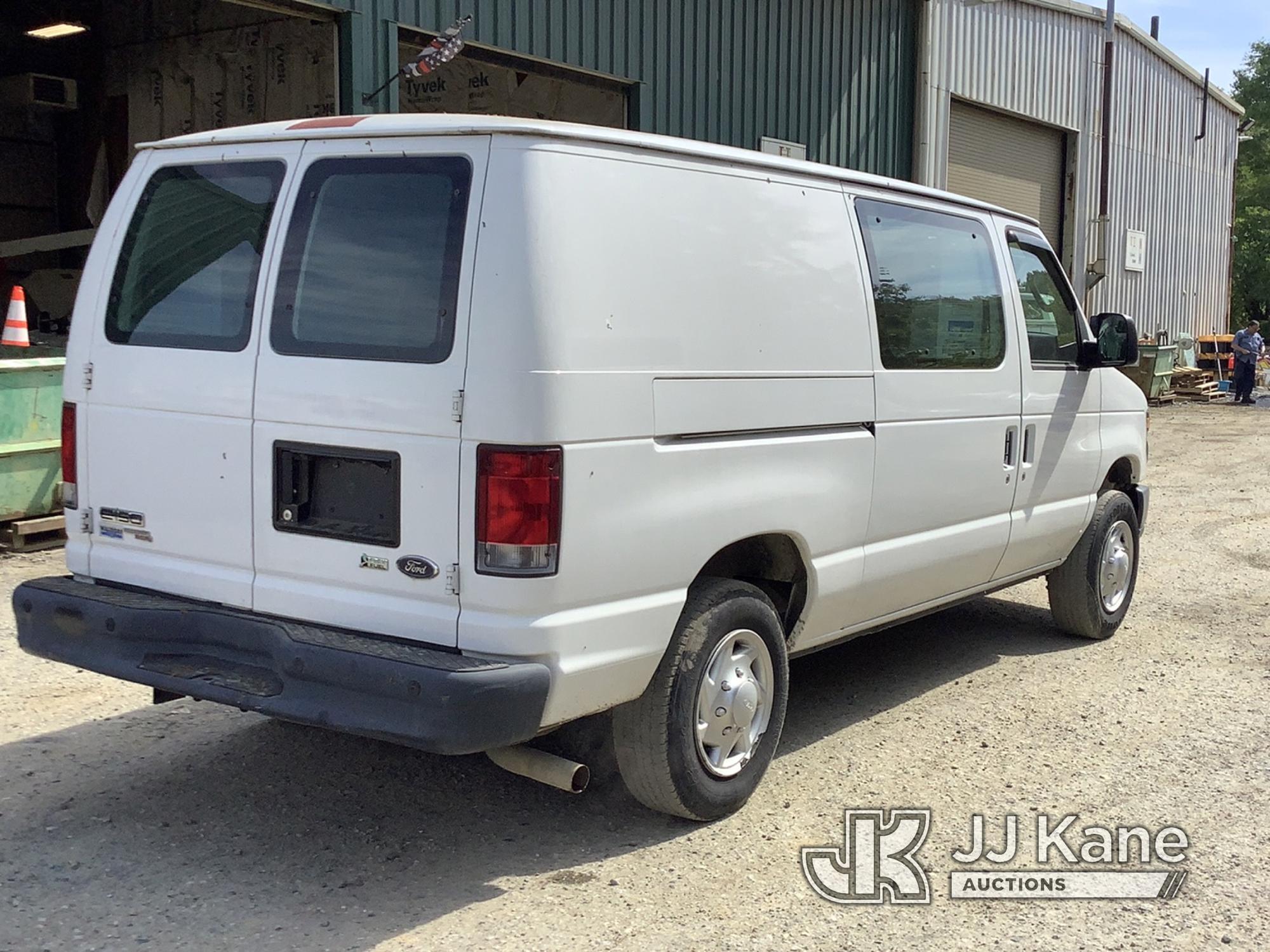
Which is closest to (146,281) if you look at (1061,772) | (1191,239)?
(1061,772)

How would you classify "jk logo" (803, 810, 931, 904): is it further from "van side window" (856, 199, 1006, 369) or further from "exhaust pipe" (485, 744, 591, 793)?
"van side window" (856, 199, 1006, 369)

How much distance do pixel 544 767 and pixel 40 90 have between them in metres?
14.5

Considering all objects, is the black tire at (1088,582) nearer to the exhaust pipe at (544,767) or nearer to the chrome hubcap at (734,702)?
the chrome hubcap at (734,702)

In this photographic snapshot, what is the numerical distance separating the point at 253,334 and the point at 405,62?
8.99 meters

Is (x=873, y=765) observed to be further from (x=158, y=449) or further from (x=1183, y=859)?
(x=158, y=449)

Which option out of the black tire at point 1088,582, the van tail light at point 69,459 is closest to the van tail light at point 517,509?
the van tail light at point 69,459

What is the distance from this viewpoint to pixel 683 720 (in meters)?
3.97

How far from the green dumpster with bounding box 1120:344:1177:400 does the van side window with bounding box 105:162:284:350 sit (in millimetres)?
20298

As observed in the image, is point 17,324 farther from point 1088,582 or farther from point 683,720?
point 1088,582

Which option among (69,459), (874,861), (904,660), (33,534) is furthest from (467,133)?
(33,534)

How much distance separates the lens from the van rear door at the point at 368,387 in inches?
138

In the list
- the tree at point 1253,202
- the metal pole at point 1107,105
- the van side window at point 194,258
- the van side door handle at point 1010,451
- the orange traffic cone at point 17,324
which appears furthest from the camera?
the tree at point 1253,202

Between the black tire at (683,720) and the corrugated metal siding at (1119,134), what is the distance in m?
13.9

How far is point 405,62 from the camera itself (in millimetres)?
12047
